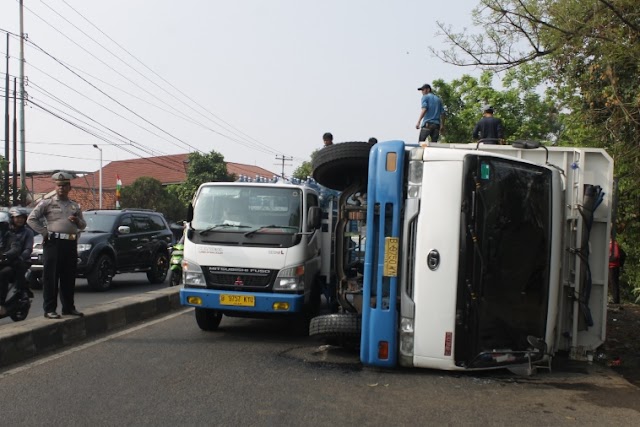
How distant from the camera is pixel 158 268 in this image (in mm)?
15312

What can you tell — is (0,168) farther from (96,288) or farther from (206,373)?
(206,373)

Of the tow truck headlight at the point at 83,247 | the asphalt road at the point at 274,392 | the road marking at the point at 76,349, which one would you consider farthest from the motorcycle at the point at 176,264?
the asphalt road at the point at 274,392

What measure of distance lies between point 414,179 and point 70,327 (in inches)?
179

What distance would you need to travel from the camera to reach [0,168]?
1163 inches

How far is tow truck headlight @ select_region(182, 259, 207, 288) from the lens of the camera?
7.70 metres

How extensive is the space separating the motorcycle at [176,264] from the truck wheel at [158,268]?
2145mm

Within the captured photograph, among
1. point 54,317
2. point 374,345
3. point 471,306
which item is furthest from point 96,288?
point 471,306

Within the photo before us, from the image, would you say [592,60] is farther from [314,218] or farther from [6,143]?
[6,143]

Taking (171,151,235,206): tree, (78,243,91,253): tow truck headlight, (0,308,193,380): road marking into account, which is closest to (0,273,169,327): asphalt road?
(78,243,91,253): tow truck headlight

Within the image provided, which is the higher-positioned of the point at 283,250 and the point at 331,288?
the point at 283,250

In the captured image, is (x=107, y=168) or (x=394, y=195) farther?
(x=107, y=168)

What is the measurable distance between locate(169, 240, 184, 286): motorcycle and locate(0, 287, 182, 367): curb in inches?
92.1

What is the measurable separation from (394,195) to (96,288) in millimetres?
9228

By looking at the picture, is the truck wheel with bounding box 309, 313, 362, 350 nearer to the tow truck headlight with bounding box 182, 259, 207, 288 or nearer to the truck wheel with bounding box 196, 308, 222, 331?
the tow truck headlight with bounding box 182, 259, 207, 288
